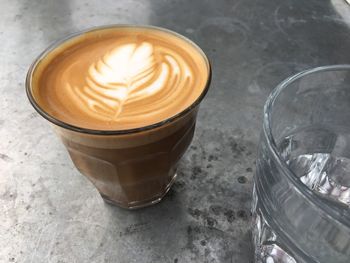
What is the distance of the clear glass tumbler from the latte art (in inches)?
5.8

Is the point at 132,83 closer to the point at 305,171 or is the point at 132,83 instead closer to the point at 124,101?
the point at 124,101

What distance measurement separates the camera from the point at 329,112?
0.63 m

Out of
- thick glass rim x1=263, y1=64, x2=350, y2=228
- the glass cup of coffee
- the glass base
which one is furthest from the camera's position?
the glass base

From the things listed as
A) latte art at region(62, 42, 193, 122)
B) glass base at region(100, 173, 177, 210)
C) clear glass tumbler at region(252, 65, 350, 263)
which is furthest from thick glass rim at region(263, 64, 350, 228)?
glass base at region(100, 173, 177, 210)

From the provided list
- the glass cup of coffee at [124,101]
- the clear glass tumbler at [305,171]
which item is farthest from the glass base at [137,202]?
the clear glass tumbler at [305,171]

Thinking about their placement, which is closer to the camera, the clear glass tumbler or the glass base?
the clear glass tumbler

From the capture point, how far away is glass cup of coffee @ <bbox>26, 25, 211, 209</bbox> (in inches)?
20.2

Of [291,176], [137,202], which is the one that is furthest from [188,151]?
[291,176]

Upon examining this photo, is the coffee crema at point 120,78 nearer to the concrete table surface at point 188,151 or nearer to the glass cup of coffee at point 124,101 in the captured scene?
the glass cup of coffee at point 124,101

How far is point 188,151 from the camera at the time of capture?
746mm

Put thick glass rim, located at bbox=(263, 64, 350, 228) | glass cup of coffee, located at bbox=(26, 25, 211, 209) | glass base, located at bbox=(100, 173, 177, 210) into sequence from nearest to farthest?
thick glass rim, located at bbox=(263, 64, 350, 228) < glass cup of coffee, located at bbox=(26, 25, 211, 209) < glass base, located at bbox=(100, 173, 177, 210)

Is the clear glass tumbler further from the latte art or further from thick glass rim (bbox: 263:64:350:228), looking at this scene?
the latte art

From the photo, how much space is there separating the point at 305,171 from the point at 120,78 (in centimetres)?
32

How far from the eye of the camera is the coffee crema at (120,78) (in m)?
0.54
